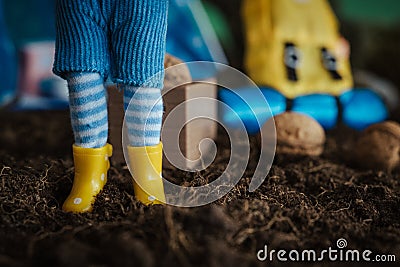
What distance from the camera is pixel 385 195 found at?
1.10 meters

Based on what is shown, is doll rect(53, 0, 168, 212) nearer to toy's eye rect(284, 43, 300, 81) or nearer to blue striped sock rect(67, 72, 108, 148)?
blue striped sock rect(67, 72, 108, 148)

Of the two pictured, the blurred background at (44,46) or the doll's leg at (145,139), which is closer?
the doll's leg at (145,139)

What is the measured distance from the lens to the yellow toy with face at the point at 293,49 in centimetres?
175

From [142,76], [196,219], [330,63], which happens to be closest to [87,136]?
[142,76]

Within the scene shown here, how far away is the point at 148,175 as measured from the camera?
0.99 meters

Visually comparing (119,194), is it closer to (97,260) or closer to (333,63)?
(97,260)

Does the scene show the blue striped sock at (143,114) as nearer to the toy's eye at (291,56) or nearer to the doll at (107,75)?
the doll at (107,75)

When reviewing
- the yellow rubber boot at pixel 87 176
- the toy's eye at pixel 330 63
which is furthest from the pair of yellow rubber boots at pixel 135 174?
the toy's eye at pixel 330 63

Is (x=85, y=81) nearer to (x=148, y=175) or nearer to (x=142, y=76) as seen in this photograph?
(x=142, y=76)

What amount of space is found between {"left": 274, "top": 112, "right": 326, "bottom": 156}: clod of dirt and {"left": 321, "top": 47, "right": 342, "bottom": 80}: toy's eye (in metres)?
0.48

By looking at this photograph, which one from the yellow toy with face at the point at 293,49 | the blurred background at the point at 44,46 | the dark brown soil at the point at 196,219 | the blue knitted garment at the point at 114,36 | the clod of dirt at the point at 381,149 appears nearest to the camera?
the dark brown soil at the point at 196,219

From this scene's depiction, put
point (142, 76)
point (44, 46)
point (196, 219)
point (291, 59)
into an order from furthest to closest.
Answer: point (44, 46)
point (291, 59)
point (142, 76)
point (196, 219)
